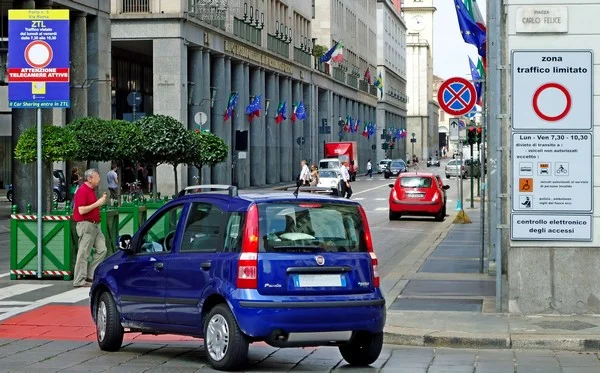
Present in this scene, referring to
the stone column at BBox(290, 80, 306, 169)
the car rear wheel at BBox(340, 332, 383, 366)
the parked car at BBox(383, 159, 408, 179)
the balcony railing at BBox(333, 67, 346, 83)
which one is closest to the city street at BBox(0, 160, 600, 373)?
the car rear wheel at BBox(340, 332, 383, 366)

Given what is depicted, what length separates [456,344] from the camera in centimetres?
1268

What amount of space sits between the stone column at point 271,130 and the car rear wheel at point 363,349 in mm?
69323

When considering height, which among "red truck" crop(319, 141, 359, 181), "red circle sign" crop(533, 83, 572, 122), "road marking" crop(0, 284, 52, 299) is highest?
"red circle sign" crop(533, 83, 572, 122)

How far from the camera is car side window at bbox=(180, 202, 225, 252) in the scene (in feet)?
35.6

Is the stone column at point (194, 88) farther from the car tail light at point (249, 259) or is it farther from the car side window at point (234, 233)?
the car tail light at point (249, 259)

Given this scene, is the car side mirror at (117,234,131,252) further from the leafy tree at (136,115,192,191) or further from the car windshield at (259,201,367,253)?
the leafy tree at (136,115,192,191)

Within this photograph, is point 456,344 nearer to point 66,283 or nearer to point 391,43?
point 66,283

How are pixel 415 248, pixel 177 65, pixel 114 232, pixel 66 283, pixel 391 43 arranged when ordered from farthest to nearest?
pixel 391 43, pixel 177 65, pixel 415 248, pixel 114 232, pixel 66 283

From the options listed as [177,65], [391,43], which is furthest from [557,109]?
[391,43]

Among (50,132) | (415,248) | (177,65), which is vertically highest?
(177,65)

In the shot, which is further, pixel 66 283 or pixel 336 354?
pixel 66 283

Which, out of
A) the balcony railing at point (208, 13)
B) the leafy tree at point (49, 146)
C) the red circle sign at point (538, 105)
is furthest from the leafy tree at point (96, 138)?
the balcony railing at point (208, 13)

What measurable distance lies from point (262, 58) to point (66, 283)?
59.9m

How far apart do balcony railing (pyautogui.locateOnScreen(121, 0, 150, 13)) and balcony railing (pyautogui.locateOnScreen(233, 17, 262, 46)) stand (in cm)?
1121
